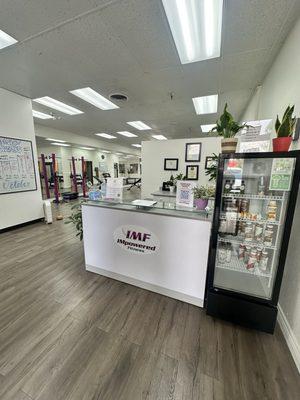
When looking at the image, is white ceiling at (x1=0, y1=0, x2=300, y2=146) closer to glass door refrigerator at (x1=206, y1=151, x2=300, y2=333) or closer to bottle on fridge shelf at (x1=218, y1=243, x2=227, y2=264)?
glass door refrigerator at (x1=206, y1=151, x2=300, y2=333)

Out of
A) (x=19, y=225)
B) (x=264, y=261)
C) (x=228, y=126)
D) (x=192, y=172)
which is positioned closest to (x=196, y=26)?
(x=228, y=126)

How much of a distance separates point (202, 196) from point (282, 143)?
79 cm

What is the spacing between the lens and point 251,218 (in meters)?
1.53

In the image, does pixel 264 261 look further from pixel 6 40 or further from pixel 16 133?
pixel 16 133

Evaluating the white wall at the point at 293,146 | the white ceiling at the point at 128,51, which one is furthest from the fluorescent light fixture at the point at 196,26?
the white wall at the point at 293,146

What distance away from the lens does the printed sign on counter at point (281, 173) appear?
1.27m

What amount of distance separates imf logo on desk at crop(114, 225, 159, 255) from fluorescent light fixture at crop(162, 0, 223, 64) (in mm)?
2240

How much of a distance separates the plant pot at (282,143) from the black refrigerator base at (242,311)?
131cm

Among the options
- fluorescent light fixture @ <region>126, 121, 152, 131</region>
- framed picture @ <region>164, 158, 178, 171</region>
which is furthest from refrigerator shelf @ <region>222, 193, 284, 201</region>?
fluorescent light fixture @ <region>126, 121, 152, 131</region>

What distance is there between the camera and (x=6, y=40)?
6.91ft

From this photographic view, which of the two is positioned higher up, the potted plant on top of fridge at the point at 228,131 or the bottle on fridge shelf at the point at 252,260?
the potted plant on top of fridge at the point at 228,131

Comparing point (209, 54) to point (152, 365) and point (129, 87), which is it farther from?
point (152, 365)

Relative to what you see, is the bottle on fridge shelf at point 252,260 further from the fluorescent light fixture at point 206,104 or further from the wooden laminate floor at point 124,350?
the fluorescent light fixture at point 206,104

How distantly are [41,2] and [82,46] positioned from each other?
620 millimetres
